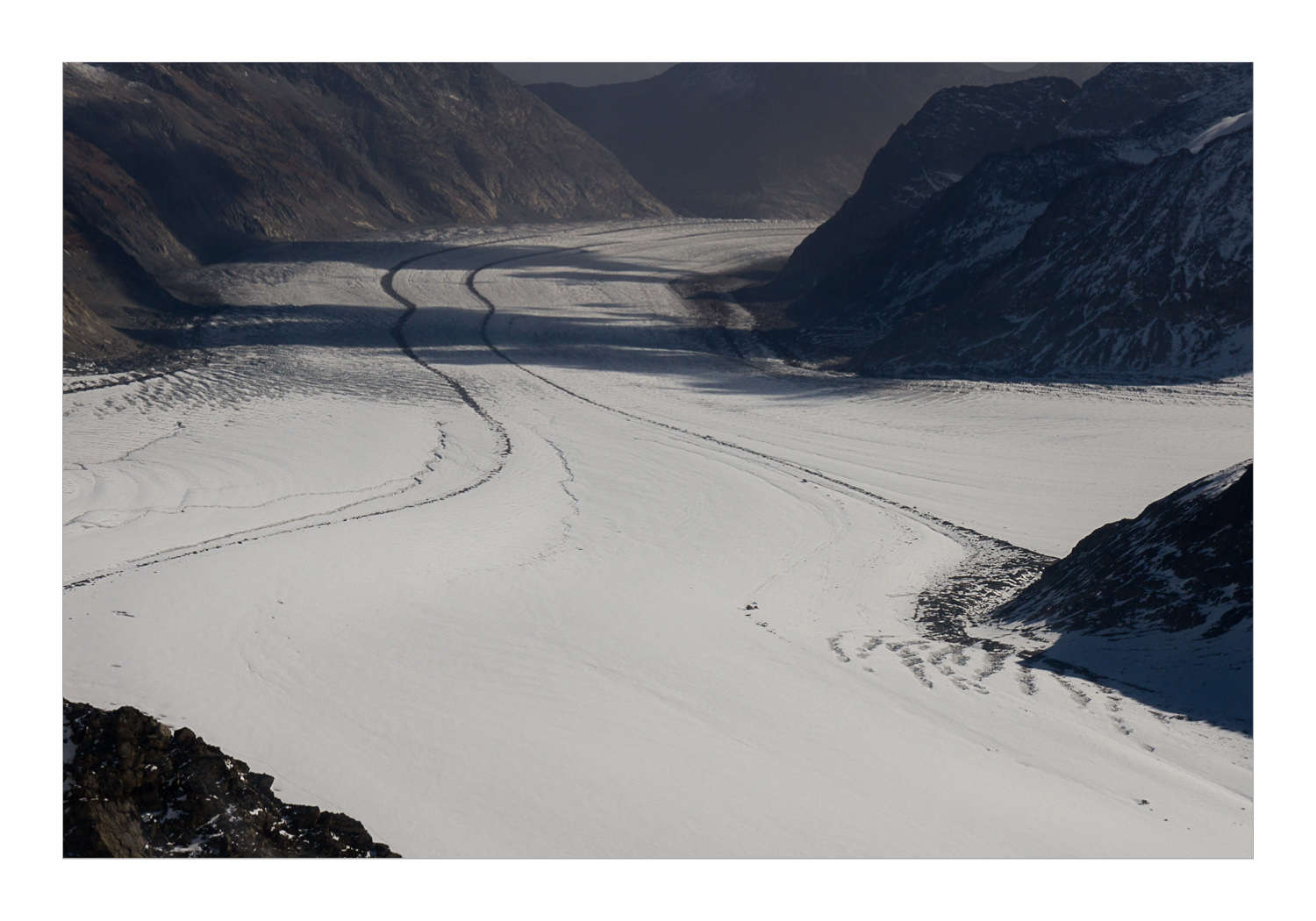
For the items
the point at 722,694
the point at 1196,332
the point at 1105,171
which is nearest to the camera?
the point at 722,694

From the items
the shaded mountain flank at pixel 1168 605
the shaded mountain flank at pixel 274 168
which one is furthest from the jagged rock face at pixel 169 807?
the shaded mountain flank at pixel 274 168

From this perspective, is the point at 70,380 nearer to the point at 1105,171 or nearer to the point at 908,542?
the point at 908,542

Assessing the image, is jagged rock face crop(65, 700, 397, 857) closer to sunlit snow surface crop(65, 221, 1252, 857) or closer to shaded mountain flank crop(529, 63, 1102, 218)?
sunlit snow surface crop(65, 221, 1252, 857)

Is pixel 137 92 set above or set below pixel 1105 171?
above

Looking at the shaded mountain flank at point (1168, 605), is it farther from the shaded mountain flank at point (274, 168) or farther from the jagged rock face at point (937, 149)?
the jagged rock face at point (937, 149)

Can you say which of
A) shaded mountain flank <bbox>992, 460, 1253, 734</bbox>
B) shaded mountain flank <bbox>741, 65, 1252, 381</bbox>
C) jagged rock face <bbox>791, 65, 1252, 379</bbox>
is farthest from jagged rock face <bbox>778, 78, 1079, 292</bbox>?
shaded mountain flank <bbox>992, 460, 1253, 734</bbox>

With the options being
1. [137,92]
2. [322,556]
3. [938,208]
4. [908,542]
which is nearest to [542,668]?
[322,556]
